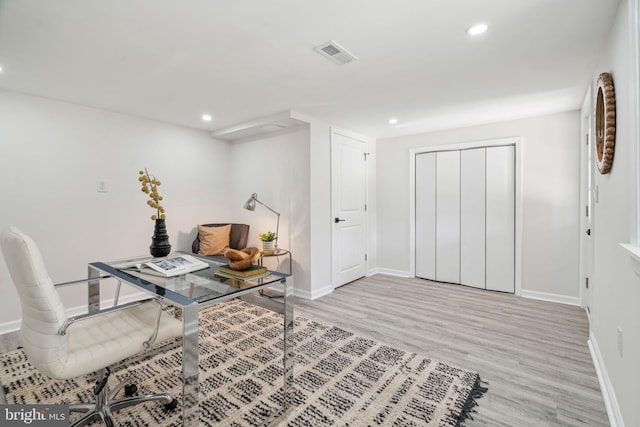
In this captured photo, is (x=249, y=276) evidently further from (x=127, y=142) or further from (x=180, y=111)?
(x=127, y=142)

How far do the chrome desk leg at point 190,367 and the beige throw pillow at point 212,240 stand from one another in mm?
2818

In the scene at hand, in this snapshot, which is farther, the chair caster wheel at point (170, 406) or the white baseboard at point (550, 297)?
the white baseboard at point (550, 297)

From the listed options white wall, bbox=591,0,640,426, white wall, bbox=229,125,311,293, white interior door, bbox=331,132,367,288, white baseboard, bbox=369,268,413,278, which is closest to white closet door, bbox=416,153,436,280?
white baseboard, bbox=369,268,413,278

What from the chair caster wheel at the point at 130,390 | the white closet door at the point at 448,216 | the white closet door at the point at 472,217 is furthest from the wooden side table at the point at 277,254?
the white closet door at the point at 472,217

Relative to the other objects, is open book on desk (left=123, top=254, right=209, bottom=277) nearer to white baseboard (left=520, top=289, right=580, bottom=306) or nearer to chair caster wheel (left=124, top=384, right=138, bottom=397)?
chair caster wheel (left=124, top=384, right=138, bottom=397)

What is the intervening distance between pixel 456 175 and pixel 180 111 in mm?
3625

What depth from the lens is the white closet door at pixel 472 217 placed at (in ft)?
13.3

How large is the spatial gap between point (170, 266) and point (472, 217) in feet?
12.4

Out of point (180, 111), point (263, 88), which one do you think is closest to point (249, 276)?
point (263, 88)

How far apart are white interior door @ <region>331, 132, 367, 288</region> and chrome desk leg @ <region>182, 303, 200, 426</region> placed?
2842 millimetres

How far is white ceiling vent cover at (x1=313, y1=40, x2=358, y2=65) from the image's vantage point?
198 centimetres

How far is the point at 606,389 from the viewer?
1.79 meters

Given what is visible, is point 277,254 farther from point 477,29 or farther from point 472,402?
point 477,29

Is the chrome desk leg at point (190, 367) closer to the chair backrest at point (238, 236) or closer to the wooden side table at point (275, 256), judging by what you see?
the wooden side table at point (275, 256)
